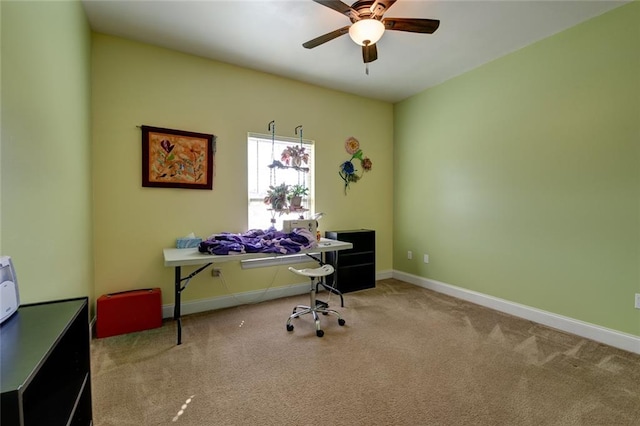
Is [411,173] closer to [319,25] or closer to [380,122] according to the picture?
[380,122]

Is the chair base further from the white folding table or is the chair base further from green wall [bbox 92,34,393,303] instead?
green wall [bbox 92,34,393,303]

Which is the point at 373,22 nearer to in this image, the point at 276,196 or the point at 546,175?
the point at 276,196

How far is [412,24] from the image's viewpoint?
2.06 metres

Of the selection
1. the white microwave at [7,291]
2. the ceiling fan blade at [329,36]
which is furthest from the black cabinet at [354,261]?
the white microwave at [7,291]

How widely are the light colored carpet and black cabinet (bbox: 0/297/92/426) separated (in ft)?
1.93

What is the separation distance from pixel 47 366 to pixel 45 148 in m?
1.18

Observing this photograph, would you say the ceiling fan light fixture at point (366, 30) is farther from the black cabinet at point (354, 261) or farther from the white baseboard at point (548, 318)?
the white baseboard at point (548, 318)

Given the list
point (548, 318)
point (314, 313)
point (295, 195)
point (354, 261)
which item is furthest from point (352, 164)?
point (548, 318)

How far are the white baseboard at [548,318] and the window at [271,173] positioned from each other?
216 cm

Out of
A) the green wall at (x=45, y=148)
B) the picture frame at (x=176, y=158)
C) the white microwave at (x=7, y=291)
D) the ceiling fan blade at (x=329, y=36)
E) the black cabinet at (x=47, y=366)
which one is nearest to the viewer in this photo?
the black cabinet at (x=47, y=366)

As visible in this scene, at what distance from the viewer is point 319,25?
2.50m

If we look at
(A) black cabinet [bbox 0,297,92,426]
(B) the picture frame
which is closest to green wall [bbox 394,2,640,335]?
(B) the picture frame

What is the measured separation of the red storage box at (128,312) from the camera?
245cm

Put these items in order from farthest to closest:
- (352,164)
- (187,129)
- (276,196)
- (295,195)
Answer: (352,164) < (295,195) < (276,196) < (187,129)
